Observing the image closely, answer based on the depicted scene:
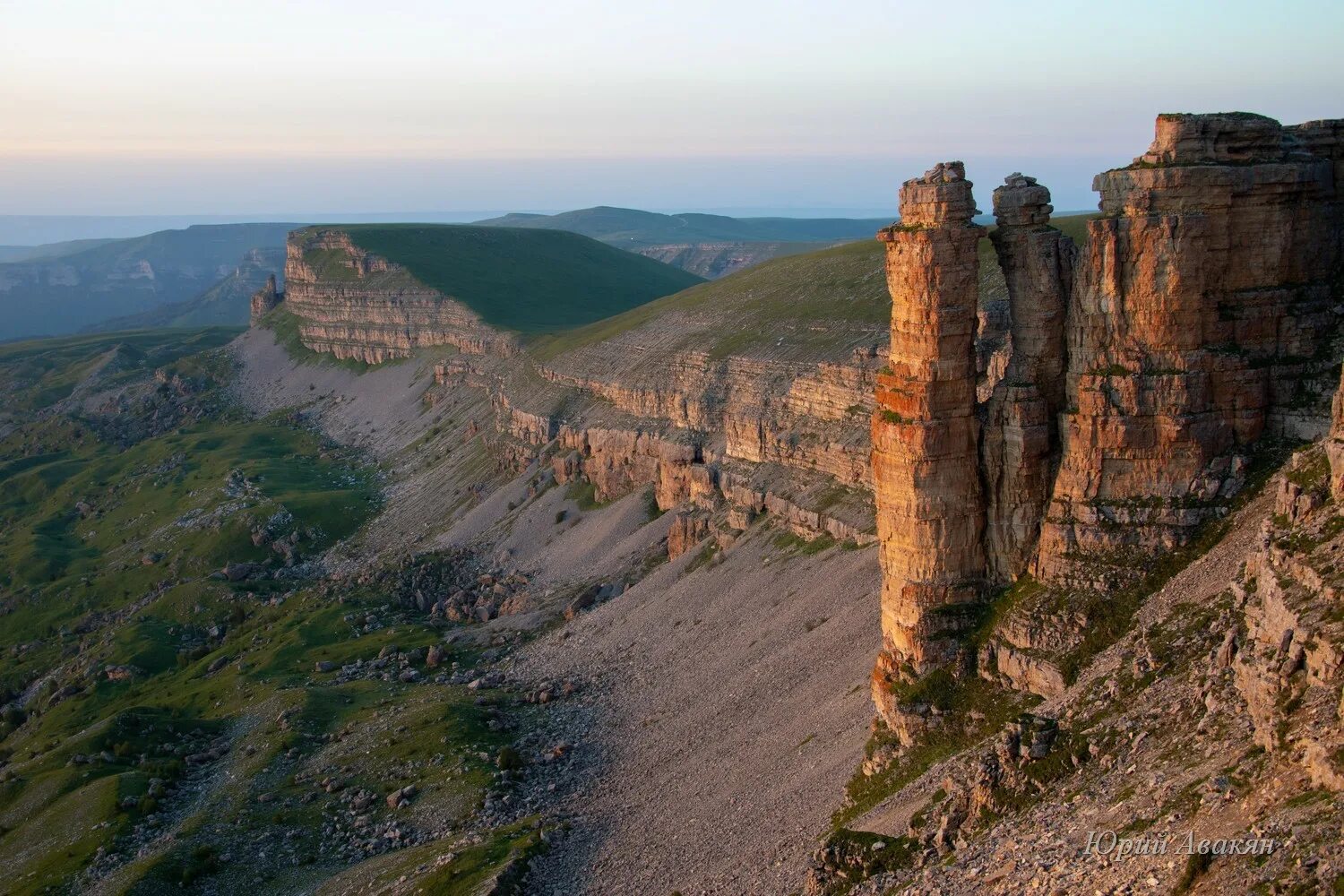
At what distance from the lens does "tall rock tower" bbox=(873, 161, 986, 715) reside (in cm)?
4284

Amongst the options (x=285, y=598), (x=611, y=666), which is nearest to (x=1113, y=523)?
(x=611, y=666)

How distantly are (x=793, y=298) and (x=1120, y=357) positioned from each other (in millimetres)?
58186

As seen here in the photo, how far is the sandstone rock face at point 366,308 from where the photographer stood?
157000 millimetres

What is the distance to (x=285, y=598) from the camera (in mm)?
98812

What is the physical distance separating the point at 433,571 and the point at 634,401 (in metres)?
20.5

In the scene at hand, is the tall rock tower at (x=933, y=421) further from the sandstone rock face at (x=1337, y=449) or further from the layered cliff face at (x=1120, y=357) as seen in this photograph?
Answer: the sandstone rock face at (x=1337, y=449)

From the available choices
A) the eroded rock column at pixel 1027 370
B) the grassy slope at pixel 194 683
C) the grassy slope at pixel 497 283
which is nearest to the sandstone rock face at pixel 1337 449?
the eroded rock column at pixel 1027 370

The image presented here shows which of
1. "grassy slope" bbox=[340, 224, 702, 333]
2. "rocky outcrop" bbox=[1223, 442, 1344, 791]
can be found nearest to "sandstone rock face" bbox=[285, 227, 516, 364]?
"grassy slope" bbox=[340, 224, 702, 333]

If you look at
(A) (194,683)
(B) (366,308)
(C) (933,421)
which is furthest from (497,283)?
(C) (933,421)

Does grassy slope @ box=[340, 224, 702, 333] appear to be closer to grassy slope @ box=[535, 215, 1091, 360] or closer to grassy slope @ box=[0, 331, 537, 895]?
grassy slope @ box=[0, 331, 537, 895]

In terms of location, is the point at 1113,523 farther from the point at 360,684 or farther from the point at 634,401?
the point at 634,401

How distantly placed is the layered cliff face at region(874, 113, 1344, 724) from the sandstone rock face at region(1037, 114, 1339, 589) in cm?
6

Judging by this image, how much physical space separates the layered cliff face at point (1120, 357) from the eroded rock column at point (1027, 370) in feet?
0.20

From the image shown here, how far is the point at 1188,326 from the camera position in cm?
4025
